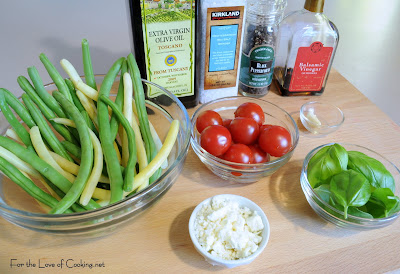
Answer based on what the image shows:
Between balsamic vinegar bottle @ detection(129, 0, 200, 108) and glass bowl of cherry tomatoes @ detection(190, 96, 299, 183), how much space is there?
0.44 feet

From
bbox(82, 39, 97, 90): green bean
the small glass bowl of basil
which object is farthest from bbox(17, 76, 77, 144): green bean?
the small glass bowl of basil

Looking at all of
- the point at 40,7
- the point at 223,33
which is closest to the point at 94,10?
the point at 40,7

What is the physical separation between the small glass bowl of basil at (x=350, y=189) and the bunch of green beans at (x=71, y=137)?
31 centimetres

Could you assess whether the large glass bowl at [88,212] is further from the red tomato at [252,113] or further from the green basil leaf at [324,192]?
the green basil leaf at [324,192]

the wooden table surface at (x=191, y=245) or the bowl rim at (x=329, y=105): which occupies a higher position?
the bowl rim at (x=329, y=105)

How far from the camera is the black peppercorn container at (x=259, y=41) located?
81cm

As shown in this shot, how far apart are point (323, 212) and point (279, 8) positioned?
0.50 m

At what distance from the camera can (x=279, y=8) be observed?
0.81 m

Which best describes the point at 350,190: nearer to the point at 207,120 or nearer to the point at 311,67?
the point at 207,120

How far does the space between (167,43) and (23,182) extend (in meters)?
0.43

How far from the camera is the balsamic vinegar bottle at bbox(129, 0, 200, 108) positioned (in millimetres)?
708

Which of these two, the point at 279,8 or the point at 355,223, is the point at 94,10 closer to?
the point at 279,8

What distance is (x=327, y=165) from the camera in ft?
2.06

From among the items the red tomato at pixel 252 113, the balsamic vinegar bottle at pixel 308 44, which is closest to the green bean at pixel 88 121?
the red tomato at pixel 252 113
